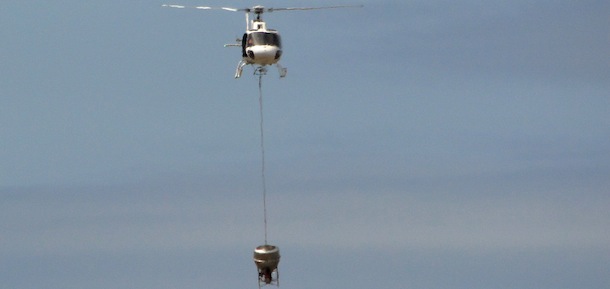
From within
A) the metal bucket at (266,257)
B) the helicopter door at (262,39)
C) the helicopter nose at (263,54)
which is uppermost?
the helicopter door at (262,39)

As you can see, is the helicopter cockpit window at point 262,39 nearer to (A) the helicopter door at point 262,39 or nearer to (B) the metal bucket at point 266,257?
(A) the helicopter door at point 262,39

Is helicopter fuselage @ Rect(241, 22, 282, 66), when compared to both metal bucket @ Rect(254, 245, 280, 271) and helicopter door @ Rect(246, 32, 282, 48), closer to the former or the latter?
helicopter door @ Rect(246, 32, 282, 48)

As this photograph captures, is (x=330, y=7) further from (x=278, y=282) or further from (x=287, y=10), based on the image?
(x=278, y=282)

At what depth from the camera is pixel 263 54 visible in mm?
80625

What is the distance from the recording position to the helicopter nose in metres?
80.6

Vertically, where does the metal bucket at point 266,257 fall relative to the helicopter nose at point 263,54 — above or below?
below

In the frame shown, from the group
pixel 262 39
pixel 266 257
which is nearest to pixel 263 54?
pixel 262 39

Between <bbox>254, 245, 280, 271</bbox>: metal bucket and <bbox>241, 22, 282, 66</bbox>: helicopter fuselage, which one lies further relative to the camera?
<bbox>241, 22, 282, 66</bbox>: helicopter fuselage

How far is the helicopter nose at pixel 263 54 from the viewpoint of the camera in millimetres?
80625

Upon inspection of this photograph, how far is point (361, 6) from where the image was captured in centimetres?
7650

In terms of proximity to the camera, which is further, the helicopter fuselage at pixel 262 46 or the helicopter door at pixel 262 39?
the helicopter door at pixel 262 39

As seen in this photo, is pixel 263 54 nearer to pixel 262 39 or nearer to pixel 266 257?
pixel 262 39

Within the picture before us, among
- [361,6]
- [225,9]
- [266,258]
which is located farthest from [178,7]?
[266,258]

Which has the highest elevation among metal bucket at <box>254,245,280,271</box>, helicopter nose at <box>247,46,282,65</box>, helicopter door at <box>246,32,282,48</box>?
helicopter door at <box>246,32,282,48</box>
